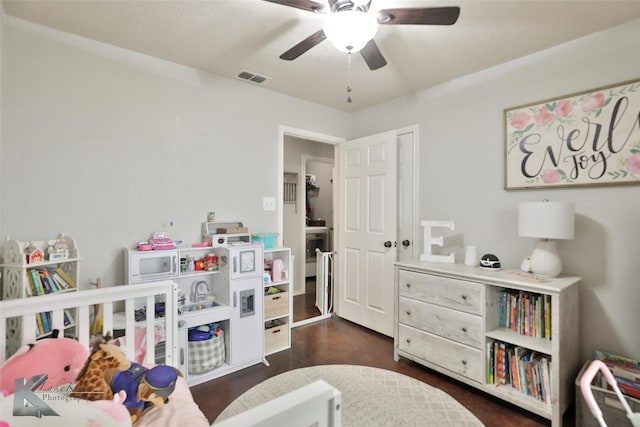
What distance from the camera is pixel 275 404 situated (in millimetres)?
623


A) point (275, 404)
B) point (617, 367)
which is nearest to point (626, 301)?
point (617, 367)

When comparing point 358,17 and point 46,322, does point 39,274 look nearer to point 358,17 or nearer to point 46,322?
point 46,322

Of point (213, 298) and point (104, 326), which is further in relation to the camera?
point (213, 298)

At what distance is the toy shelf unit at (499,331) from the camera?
1.78m

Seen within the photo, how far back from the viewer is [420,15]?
144cm

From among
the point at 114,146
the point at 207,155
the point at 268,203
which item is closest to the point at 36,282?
the point at 114,146

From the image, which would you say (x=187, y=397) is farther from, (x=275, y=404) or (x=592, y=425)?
(x=592, y=425)

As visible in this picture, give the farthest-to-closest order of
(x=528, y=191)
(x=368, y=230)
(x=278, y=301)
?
1. (x=368, y=230)
2. (x=278, y=301)
3. (x=528, y=191)

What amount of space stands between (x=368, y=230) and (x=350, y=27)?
2.14 m

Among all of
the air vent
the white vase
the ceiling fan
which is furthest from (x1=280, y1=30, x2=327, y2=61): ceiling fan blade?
the white vase

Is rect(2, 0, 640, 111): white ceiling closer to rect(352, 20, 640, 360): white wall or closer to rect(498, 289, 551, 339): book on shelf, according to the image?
rect(352, 20, 640, 360): white wall

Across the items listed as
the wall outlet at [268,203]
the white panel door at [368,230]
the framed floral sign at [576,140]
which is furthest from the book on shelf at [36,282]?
the framed floral sign at [576,140]

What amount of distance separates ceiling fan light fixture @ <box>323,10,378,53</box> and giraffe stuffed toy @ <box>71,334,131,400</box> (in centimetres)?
167

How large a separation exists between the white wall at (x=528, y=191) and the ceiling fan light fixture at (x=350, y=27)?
1.59m
